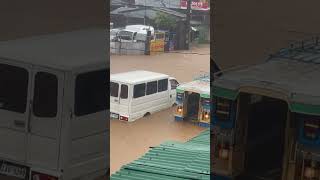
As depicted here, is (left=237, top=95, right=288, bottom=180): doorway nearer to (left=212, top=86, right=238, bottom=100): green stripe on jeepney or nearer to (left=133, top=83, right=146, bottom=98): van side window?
(left=212, top=86, right=238, bottom=100): green stripe on jeepney

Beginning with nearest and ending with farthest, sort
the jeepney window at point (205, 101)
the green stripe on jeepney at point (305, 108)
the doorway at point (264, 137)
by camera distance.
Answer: the green stripe on jeepney at point (305, 108)
the doorway at point (264, 137)
the jeepney window at point (205, 101)

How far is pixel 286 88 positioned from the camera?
3.96ft

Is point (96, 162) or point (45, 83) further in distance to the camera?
point (96, 162)

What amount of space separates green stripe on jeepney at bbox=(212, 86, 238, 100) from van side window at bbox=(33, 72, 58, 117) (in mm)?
546

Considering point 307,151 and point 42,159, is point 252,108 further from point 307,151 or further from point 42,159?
point 42,159

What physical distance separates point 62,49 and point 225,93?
2.05 feet

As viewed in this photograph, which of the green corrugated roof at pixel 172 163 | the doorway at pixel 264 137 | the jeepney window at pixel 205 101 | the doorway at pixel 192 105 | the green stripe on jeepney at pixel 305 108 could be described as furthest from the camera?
the green corrugated roof at pixel 172 163

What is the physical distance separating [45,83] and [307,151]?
88 cm

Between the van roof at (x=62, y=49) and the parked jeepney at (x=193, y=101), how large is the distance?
309 mm

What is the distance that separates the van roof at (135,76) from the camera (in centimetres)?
161

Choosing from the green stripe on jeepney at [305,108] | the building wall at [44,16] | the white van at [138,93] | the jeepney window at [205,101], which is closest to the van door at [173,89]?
the white van at [138,93]

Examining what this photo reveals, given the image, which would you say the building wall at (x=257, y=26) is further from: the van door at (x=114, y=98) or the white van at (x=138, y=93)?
the van door at (x=114, y=98)

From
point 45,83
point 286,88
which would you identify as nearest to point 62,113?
point 45,83

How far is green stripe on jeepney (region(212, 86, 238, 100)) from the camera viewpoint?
1.33 meters
